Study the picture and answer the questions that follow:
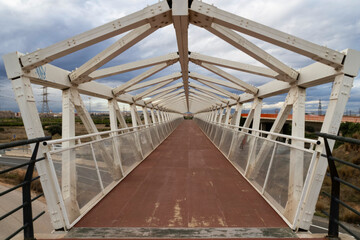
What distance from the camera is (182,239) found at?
254 centimetres

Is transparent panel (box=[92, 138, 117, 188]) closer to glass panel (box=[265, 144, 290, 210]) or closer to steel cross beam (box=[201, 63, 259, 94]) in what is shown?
glass panel (box=[265, 144, 290, 210])

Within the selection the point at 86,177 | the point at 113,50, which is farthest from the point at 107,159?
the point at 113,50

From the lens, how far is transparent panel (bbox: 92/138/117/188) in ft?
13.8

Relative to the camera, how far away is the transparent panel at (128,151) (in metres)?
5.73

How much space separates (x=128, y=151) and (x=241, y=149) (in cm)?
357

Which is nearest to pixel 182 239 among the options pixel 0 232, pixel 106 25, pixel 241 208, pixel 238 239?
pixel 238 239

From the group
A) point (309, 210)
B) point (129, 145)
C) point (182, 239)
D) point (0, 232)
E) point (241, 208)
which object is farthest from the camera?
point (0, 232)

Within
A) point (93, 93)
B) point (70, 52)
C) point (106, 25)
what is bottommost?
point (93, 93)

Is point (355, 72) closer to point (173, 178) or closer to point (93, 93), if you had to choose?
point (173, 178)

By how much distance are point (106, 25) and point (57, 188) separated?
309cm

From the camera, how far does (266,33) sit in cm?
384

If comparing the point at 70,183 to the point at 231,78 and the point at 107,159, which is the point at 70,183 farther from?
the point at 231,78

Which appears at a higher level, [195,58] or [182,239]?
[195,58]

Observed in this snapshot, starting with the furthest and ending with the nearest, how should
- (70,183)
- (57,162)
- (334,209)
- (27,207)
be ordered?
(70,183) → (57,162) → (334,209) → (27,207)
